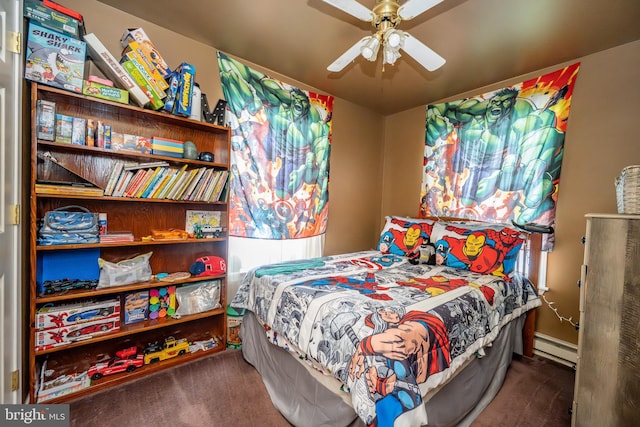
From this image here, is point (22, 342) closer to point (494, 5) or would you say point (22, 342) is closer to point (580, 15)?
point (494, 5)

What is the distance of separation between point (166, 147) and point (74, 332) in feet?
4.28

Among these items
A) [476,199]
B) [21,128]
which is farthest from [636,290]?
[21,128]

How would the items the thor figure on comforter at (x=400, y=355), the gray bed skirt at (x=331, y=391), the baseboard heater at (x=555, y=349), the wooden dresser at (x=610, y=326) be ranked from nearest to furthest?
the thor figure on comforter at (x=400, y=355), the wooden dresser at (x=610, y=326), the gray bed skirt at (x=331, y=391), the baseboard heater at (x=555, y=349)

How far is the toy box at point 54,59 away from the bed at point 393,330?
5.34ft

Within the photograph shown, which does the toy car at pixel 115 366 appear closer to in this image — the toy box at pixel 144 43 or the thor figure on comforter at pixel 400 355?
the thor figure on comforter at pixel 400 355

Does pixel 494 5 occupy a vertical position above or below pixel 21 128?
above

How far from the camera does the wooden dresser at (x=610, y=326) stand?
3.72ft

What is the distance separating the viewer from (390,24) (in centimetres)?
146

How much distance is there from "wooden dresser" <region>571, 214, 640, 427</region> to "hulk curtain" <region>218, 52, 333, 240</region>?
2117 mm

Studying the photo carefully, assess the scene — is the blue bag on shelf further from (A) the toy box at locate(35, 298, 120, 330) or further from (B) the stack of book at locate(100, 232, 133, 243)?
(A) the toy box at locate(35, 298, 120, 330)

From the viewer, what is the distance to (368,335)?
108cm

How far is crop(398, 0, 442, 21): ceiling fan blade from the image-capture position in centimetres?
122

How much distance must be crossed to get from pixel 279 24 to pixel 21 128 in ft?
5.35

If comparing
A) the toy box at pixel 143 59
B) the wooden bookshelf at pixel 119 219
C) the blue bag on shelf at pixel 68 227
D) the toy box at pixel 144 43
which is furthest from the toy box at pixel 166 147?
the blue bag on shelf at pixel 68 227
